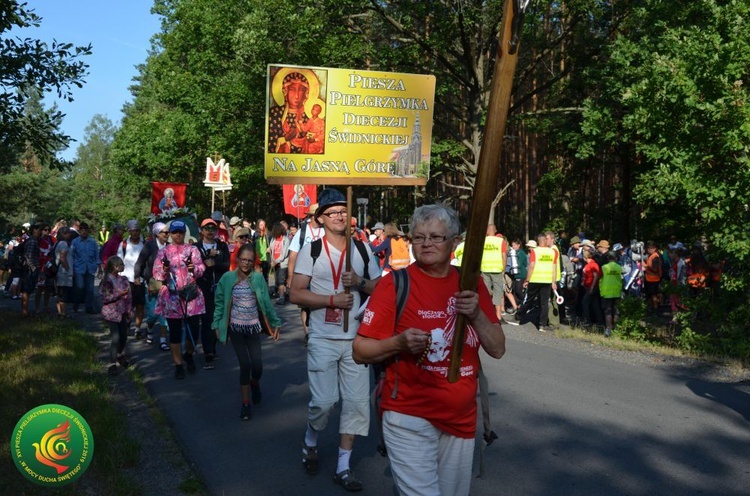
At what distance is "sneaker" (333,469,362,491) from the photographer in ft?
18.8

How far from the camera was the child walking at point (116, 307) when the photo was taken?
34.0ft

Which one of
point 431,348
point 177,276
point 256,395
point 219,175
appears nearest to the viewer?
point 431,348

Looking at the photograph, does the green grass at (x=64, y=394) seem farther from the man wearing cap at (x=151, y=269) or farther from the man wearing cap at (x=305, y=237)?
the man wearing cap at (x=305, y=237)

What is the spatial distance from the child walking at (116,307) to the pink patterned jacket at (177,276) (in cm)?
64

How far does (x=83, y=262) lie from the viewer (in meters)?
16.7

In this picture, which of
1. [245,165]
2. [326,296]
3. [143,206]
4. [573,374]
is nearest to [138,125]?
[245,165]

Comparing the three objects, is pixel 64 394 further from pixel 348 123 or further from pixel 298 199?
pixel 298 199

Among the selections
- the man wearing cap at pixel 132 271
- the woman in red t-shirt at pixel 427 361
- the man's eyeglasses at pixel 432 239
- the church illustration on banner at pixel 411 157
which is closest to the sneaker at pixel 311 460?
the church illustration on banner at pixel 411 157

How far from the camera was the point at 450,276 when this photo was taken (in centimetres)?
381

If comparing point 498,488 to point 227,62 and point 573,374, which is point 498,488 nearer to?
point 573,374

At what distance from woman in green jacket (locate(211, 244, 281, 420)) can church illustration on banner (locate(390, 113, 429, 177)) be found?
239 cm

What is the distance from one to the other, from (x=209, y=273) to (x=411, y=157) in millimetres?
5749

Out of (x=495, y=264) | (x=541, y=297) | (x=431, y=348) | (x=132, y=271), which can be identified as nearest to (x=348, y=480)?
(x=431, y=348)

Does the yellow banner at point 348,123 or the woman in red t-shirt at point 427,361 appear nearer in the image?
the woman in red t-shirt at point 427,361
